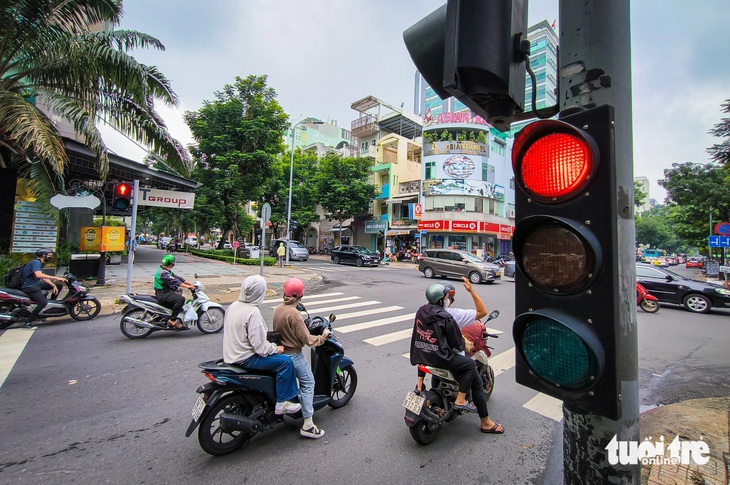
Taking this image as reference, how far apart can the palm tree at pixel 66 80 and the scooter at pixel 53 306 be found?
282 cm

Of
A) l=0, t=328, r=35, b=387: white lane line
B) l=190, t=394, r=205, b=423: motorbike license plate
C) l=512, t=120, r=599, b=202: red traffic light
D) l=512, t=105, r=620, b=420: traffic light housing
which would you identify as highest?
l=512, t=120, r=599, b=202: red traffic light

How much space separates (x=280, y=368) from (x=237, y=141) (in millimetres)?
21705

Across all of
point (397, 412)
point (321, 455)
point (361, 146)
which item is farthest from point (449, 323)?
point (361, 146)

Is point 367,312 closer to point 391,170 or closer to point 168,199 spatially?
point 168,199

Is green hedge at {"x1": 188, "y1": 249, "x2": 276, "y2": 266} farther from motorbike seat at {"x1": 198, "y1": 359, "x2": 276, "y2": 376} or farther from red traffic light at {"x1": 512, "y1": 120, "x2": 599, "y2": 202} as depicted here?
red traffic light at {"x1": 512, "y1": 120, "x2": 599, "y2": 202}

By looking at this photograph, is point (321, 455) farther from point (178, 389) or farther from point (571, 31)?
point (571, 31)

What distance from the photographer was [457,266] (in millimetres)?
17109

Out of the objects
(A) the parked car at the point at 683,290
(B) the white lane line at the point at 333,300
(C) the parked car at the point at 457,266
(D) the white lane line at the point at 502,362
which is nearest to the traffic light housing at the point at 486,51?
(D) the white lane line at the point at 502,362

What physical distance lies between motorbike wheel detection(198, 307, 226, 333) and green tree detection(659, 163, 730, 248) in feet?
90.7

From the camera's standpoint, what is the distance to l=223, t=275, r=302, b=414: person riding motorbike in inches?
118

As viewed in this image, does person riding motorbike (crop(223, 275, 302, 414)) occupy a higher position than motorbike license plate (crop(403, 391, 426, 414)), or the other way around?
person riding motorbike (crop(223, 275, 302, 414))

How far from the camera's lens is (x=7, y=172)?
35.5ft

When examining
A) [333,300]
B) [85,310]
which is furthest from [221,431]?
[333,300]
